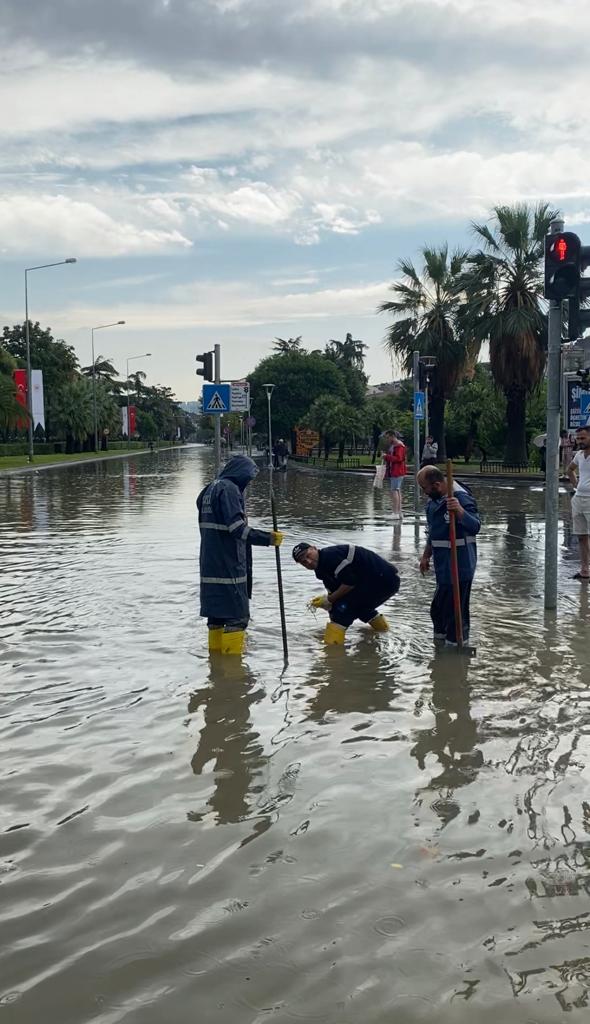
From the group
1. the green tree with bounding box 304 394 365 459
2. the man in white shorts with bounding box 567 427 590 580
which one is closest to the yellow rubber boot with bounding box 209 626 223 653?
the man in white shorts with bounding box 567 427 590 580

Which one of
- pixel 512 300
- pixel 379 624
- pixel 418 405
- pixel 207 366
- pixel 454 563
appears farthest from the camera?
pixel 512 300

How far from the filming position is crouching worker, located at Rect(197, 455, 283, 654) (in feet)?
22.5

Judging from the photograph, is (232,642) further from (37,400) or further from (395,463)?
(37,400)

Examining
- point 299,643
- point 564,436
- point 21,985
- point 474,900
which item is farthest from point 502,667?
point 564,436

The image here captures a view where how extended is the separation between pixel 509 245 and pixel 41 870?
34653 mm

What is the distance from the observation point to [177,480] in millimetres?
35188

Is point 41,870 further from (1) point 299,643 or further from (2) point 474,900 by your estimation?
(1) point 299,643

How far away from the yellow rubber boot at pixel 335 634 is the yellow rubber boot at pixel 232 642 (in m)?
0.80

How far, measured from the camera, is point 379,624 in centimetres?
796

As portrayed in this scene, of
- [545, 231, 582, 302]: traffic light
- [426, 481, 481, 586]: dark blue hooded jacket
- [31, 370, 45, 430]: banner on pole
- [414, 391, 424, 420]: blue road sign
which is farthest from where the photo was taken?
[31, 370, 45, 430]: banner on pole

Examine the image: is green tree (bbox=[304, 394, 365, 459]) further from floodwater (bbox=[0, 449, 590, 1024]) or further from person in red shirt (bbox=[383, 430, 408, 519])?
floodwater (bbox=[0, 449, 590, 1024])

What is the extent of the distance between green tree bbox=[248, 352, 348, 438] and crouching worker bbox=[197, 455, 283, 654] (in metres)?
69.2

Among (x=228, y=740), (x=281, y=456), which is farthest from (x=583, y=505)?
(x=281, y=456)

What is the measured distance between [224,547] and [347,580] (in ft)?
3.88
